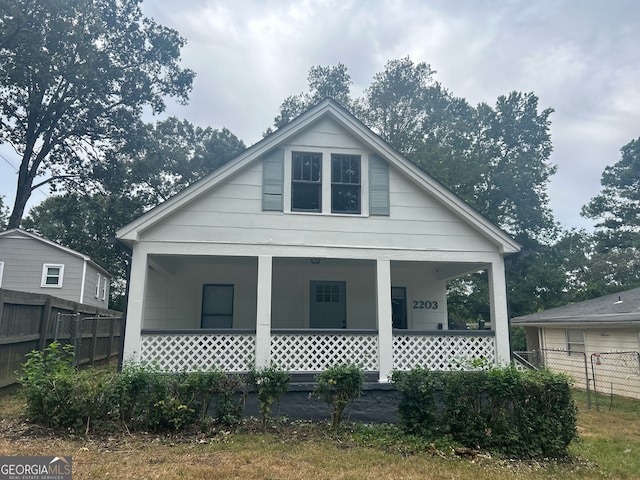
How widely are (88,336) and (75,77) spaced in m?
13.5

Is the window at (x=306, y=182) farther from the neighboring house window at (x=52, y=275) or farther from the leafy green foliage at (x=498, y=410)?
the neighboring house window at (x=52, y=275)

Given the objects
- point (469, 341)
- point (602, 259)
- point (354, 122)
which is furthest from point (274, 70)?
point (602, 259)

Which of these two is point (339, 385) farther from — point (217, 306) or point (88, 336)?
point (88, 336)

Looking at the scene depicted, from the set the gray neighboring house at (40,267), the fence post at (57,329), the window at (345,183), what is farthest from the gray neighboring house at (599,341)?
the gray neighboring house at (40,267)

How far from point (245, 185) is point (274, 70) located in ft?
37.8

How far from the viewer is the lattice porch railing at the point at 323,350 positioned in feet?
26.6

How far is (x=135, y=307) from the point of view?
25.9 feet

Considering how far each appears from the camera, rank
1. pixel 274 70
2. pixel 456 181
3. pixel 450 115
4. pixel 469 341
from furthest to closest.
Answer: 1. pixel 450 115
2. pixel 456 181
3. pixel 274 70
4. pixel 469 341

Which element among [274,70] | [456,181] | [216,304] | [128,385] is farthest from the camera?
[456,181]

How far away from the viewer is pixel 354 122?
8.98 metres

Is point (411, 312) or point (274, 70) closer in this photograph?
point (411, 312)

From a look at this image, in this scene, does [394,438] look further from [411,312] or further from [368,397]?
[411,312]

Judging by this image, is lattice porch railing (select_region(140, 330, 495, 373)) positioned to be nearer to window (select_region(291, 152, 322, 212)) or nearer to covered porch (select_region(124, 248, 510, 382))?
covered porch (select_region(124, 248, 510, 382))

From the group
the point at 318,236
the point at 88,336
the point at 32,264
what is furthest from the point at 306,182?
the point at 32,264
